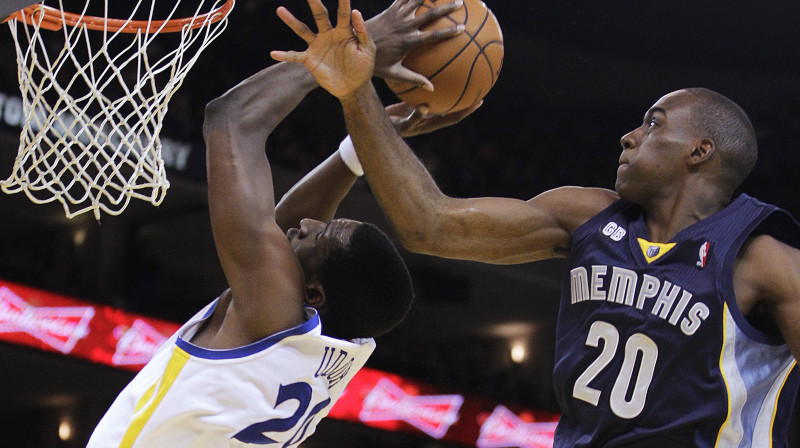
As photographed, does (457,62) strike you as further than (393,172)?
Yes

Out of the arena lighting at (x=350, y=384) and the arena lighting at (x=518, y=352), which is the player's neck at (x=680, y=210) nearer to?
the arena lighting at (x=350, y=384)

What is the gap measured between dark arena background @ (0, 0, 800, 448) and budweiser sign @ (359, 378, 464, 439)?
0.04 feet

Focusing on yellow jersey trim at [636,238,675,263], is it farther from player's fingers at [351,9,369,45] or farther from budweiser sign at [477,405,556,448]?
budweiser sign at [477,405,556,448]

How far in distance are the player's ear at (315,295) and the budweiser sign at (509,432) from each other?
208 inches

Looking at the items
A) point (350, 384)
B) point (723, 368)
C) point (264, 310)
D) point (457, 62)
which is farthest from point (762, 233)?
point (350, 384)

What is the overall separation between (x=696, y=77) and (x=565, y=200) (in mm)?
6138

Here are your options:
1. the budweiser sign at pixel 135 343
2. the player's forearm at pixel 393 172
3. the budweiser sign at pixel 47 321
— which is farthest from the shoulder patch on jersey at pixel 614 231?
the budweiser sign at pixel 47 321

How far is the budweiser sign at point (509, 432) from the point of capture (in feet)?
23.6

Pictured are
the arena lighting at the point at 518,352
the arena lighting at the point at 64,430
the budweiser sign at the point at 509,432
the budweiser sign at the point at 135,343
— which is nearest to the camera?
the budweiser sign at the point at 135,343

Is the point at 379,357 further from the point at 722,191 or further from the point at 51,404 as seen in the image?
the point at 722,191

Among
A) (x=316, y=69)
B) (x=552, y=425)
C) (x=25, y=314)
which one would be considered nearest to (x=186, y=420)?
(x=316, y=69)

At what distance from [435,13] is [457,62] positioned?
0.44 feet

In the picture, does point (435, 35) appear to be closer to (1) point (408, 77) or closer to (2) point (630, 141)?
(1) point (408, 77)

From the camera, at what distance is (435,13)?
2.19 m
